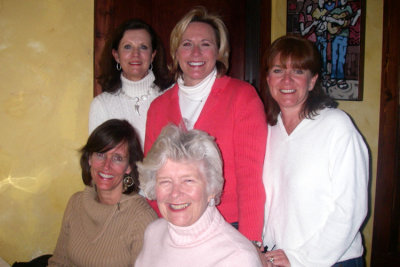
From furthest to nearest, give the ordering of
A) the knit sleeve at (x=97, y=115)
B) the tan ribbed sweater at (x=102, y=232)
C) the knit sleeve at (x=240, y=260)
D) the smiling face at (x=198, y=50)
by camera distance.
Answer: the knit sleeve at (x=97, y=115)
the smiling face at (x=198, y=50)
the tan ribbed sweater at (x=102, y=232)
the knit sleeve at (x=240, y=260)

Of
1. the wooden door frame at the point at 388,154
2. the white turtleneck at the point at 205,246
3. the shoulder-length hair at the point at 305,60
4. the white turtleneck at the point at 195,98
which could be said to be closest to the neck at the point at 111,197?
the white turtleneck at the point at 205,246

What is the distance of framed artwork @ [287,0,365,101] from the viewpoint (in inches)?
103

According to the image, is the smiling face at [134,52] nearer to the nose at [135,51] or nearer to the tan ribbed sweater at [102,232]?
the nose at [135,51]

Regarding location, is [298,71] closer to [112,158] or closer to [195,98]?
[195,98]

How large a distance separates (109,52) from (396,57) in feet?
6.95

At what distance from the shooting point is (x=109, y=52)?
2135mm

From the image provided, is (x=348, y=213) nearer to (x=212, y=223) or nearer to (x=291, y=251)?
(x=291, y=251)

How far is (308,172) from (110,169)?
989mm

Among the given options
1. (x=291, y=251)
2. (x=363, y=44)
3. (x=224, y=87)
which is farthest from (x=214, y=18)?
(x=363, y=44)

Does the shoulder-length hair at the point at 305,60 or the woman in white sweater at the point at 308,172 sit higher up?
the shoulder-length hair at the point at 305,60

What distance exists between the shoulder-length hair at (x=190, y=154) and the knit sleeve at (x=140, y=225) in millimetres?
393

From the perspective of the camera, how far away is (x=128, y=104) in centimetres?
209

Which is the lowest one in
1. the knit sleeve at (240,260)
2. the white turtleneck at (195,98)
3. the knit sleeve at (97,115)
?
the knit sleeve at (240,260)

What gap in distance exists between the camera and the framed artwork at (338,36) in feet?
8.55
